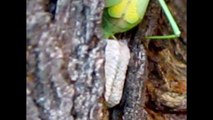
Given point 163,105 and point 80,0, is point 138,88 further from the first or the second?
point 80,0

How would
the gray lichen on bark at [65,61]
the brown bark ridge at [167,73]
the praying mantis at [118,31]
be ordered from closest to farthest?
the gray lichen on bark at [65,61], the praying mantis at [118,31], the brown bark ridge at [167,73]

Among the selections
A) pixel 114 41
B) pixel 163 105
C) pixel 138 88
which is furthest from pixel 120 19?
pixel 163 105

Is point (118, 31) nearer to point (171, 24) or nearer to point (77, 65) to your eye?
point (171, 24)

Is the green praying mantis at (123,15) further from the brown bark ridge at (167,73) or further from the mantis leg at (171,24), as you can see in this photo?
the brown bark ridge at (167,73)

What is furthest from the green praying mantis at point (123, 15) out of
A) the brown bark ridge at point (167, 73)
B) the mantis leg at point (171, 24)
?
the brown bark ridge at point (167, 73)

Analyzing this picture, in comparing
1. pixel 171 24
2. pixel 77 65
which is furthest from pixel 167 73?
pixel 77 65

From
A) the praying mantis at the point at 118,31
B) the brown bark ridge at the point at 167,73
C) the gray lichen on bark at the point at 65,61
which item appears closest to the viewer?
the gray lichen on bark at the point at 65,61

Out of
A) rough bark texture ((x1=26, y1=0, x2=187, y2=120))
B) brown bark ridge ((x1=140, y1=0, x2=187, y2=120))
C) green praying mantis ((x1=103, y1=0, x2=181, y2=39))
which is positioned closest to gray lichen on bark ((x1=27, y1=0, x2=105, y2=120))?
rough bark texture ((x1=26, y1=0, x2=187, y2=120))

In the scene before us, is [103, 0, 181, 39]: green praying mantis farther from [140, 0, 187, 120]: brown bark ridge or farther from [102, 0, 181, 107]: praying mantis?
[140, 0, 187, 120]: brown bark ridge
